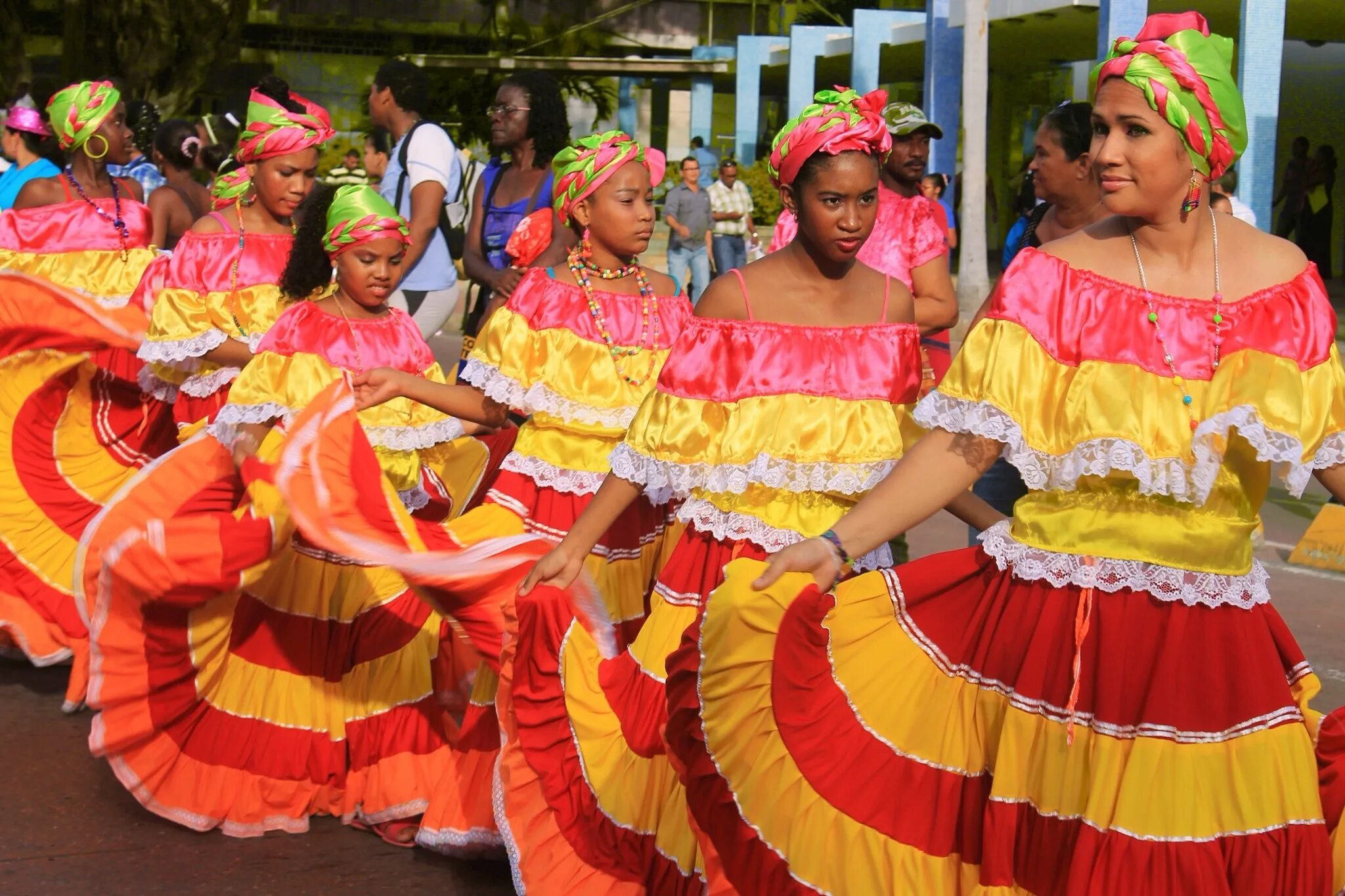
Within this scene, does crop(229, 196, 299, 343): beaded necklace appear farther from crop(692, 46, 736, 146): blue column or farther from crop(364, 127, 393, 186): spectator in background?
crop(692, 46, 736, 146): blue column

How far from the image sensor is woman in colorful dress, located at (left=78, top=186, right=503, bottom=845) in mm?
4977

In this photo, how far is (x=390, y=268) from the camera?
5.73 m

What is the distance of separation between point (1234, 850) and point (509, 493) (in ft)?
8.66

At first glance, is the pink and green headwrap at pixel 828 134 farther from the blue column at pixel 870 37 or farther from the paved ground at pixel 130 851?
the blue column at pixel 870 37

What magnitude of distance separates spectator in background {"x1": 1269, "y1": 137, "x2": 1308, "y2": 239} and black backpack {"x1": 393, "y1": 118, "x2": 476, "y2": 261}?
14.9 m

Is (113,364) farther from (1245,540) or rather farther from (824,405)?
(1245,540)

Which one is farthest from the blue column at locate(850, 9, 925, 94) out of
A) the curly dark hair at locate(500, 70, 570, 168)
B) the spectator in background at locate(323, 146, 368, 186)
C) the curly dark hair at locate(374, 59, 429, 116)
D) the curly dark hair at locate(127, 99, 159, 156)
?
the curly dark hair at locate(500, 70, 570, 168)

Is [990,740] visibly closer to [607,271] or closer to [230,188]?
[607,271]

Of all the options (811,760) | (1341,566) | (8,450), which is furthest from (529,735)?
(1341,566)

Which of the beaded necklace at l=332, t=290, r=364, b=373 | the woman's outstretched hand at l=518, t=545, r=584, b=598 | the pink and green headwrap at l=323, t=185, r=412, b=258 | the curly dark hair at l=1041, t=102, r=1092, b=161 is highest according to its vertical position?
the curly dark hair at l=1041, t=102, r=1092, b=161

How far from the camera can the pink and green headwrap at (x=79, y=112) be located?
7.64 meters

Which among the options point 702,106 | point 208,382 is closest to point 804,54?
point 702,106

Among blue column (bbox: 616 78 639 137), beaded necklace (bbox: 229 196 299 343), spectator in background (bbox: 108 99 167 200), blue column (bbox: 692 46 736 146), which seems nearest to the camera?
beaded necklace (bbox: 229 196 299 343)

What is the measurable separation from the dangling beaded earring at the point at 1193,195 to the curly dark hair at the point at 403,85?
17.3 ft
